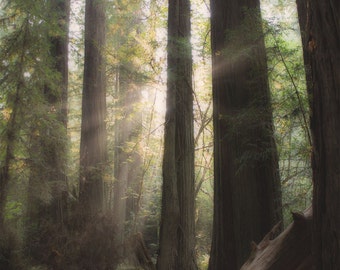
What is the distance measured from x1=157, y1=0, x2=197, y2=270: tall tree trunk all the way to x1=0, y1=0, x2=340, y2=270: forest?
25 millimetres

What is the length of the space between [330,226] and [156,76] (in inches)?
282

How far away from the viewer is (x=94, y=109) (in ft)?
31.9

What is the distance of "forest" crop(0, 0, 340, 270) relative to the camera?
2.06 metres

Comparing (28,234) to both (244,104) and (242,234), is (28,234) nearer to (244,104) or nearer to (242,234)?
(242,234)

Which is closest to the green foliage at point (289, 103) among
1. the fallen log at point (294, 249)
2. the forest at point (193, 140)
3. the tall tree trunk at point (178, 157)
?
the forest at point (193, 140)

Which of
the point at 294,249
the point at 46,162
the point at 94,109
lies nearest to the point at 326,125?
the point at 294,249

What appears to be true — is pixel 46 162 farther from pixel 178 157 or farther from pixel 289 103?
pixel 289 103

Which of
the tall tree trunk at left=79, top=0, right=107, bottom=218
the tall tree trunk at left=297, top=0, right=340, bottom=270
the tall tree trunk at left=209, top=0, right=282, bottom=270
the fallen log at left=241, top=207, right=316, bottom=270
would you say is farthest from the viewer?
the tall tree trunk at left=79, top=0, right=107, bottom=218

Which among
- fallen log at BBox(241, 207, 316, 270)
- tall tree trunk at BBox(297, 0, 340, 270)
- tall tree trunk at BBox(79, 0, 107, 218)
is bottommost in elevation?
fallen log at BBox(241, 207, 316, 270)

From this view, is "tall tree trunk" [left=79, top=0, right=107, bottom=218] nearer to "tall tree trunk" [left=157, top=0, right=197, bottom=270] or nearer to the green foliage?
"tall tree trunk" [left=157, top=0, right=197, bottom=270]

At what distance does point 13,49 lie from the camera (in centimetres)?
636

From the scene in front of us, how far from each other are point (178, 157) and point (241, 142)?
2660mm

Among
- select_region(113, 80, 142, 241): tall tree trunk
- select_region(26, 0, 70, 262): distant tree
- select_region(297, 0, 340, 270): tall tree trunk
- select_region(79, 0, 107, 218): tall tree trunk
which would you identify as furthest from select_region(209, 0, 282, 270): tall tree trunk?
select_region(113, 80, 142, 241): tall tree trunk

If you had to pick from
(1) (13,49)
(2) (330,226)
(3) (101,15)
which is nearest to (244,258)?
(2) (330,226)
